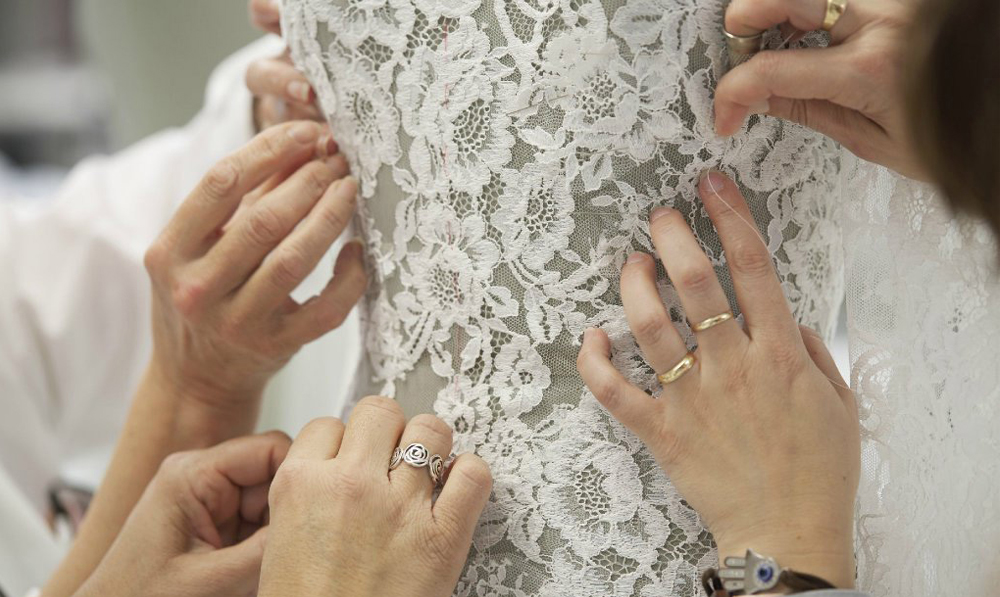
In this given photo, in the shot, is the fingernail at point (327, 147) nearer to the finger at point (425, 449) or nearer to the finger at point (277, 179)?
the finger at point (277, 179)

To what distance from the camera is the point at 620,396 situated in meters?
0.76

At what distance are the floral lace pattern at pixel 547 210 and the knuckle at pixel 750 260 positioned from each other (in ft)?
0.22

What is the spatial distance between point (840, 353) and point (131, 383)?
116 centimetres

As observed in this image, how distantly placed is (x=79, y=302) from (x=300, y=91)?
0.90 metres

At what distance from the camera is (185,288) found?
968mm

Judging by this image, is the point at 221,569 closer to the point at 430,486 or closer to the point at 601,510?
the point at 430,486

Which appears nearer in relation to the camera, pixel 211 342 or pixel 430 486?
pixel 430 486

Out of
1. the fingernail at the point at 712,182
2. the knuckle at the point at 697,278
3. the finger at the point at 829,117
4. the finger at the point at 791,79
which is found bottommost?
the knuckle at the point at 697,278

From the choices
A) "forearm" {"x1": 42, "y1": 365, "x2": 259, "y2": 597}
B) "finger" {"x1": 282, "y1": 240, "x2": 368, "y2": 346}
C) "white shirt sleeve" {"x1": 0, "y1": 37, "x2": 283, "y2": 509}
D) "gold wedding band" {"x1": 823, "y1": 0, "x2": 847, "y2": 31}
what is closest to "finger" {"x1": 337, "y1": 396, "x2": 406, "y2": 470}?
"finger" {"x1": 282, "y1": 240, "x2": 368, "y2": 346}

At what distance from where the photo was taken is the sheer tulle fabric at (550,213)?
766 millimetres

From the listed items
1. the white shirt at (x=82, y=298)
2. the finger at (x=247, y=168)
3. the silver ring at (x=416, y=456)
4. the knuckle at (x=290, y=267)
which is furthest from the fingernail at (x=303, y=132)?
the white shirt at (x=82, y=298)

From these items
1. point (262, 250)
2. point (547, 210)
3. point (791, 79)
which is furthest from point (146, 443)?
point (791, 79)

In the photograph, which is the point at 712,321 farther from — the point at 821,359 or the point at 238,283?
the point at 238,283

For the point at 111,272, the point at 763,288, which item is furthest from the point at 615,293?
the point at 111,272
